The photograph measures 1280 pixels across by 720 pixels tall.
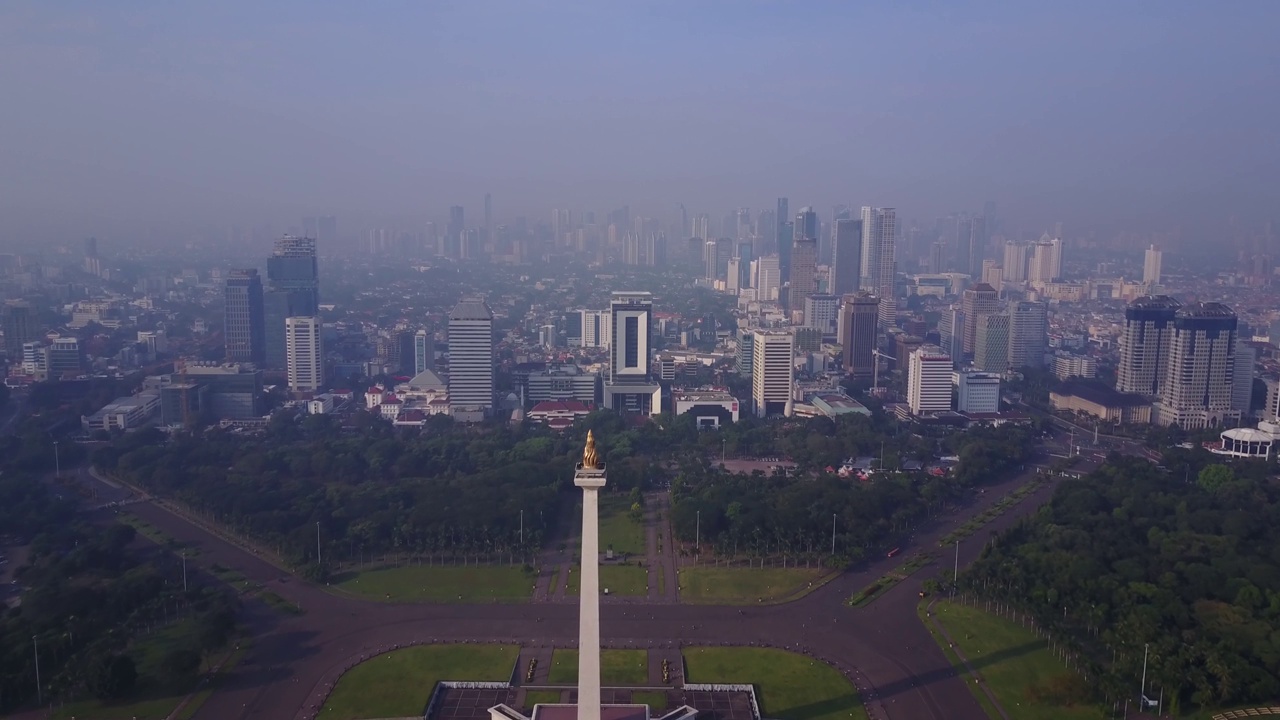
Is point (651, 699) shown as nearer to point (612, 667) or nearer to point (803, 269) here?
point (612, 667)

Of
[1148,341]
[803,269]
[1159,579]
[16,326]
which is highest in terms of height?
[803,269]

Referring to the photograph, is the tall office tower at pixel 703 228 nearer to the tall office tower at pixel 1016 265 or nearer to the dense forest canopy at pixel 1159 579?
the tall office tower at pixel 1016 265

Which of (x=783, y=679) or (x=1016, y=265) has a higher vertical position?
(x=1016, y=265)

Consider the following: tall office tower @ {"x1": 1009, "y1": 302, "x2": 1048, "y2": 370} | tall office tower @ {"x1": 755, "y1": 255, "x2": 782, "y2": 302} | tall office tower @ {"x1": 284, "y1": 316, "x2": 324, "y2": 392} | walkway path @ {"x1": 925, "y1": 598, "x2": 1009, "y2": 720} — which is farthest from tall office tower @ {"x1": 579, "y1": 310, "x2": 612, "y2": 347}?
walkway path @ {"x1": 925, "y1": 598, "x2": 1009, "y2": 720}

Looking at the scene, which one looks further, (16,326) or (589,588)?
(16,326)

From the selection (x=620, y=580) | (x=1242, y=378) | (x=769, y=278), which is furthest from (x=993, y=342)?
(x=620, y=580)

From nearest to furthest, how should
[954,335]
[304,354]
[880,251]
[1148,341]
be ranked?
[1148,341], [304,354], [954,335], [880,251]

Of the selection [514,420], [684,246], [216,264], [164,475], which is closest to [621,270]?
[684,246]

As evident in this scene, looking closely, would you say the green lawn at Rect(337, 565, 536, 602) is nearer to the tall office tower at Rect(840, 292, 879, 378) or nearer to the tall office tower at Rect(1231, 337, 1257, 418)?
the tall office tower at Rect(840, 292, 879, 378)
